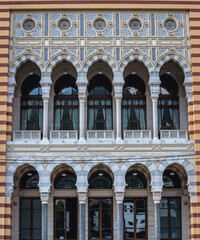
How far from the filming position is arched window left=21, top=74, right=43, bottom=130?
97.0 ft

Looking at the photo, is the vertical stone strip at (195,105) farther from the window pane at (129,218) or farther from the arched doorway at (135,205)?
the window pane at (129,218)

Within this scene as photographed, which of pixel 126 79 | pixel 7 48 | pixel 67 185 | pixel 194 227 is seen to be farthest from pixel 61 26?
pixel 194 227

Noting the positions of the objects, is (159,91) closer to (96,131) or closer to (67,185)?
(96,131)

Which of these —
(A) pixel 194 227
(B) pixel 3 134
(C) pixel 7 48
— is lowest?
(A) pixel 194 227

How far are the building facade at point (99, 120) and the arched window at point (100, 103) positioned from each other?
60mm

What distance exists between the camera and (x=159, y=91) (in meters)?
28.7

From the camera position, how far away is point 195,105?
88.4 ft

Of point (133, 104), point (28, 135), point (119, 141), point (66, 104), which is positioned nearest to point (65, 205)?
point (28, 135)

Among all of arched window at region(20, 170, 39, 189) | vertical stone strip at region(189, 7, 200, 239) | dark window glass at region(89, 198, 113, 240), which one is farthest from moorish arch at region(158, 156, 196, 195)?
arched window at region(20, 170, 39, 189)

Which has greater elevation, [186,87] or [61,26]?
[61,26]

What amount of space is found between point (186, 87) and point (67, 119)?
716 centimetres

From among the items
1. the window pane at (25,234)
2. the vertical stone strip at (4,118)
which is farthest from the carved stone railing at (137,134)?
the window pane at (25,234)

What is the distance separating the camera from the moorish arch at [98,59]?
2760cm

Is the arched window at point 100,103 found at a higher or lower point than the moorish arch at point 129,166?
higher
